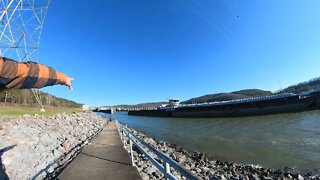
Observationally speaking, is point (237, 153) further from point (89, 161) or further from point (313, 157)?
point (89, 161)

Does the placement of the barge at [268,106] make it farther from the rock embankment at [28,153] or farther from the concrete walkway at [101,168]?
the concrete walkway at [101,168]

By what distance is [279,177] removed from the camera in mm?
13734

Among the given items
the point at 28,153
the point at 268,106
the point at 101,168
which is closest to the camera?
the point at 101,168

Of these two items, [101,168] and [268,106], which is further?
[268,106]

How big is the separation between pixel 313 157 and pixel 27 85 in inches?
794

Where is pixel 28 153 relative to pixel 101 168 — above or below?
above

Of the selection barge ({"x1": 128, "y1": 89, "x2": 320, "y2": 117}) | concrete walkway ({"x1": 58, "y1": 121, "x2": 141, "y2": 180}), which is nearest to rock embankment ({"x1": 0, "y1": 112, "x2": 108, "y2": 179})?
concrete walkway ({"x1": 58, "y1": 121, "x2": 141, "y2": 180})

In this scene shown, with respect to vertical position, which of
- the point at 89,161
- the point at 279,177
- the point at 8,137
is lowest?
the point at 279,177

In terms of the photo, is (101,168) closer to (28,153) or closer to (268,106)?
(28,153)

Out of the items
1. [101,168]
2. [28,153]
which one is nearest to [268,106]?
[28,153]

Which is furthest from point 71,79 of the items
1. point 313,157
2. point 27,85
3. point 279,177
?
point 313,157

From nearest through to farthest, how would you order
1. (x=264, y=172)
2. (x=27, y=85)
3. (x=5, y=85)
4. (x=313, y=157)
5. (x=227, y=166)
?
(x=5, y=85), (x=27, y=85), (x=264, y=172), (x=227, y=166), (x=313, y=157)

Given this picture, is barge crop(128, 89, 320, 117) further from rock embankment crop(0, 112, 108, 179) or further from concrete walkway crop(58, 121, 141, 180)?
concrete walkway crop(58, 121, 141, 180)

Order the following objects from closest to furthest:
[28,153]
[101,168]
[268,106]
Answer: [101,168] < [28,153] < [268,106]
